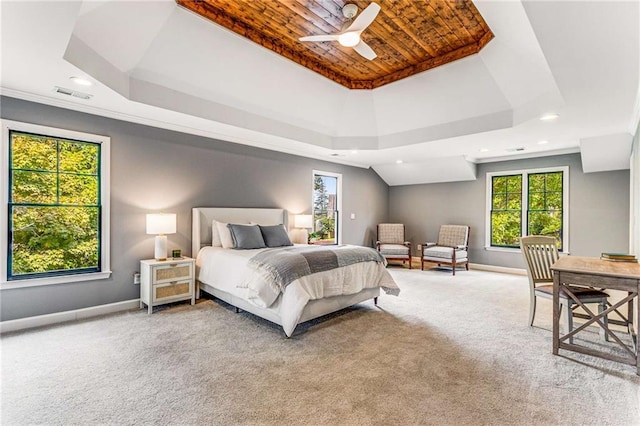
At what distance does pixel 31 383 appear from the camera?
2.30 m

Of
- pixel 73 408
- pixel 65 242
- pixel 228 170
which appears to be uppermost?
pixel 228 170

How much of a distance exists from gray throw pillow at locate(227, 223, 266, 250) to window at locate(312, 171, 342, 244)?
234cm

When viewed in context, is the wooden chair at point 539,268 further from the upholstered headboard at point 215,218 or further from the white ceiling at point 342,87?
the upholstered headboard at point 215,218

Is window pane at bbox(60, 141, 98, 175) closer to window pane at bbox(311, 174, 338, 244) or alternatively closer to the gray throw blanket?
the gray throw blanket

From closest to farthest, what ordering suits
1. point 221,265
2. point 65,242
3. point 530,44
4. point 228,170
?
1. point 530,44
2. point 65,242
3. point 221,265
4. point 228,170

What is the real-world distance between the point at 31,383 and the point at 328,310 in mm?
2540

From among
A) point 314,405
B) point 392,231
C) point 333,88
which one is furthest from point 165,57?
point 392,231

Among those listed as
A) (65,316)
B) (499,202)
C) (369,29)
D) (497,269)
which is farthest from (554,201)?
(65,316)

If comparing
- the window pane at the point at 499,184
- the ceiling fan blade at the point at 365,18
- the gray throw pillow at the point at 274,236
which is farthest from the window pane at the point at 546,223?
the ceiling fan blade at the point at 365,18

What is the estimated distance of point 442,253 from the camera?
677 centimetres

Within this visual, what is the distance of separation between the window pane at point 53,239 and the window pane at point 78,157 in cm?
47

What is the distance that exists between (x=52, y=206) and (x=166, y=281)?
150 cm

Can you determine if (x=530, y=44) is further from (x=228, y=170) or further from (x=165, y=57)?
(x=228, y=170)

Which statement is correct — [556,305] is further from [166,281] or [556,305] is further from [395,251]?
[395,251]
